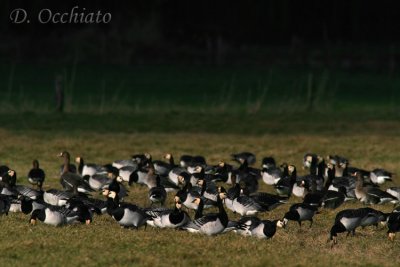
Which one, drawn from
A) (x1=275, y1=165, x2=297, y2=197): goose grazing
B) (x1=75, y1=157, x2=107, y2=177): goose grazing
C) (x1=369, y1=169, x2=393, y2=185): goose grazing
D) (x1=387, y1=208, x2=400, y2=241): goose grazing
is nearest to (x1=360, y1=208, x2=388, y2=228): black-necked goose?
(x1=387, y1=208, x2=400, y2=241): goose grazing

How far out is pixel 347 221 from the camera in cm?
1969

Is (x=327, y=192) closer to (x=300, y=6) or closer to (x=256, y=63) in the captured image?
(x=256, y=63)

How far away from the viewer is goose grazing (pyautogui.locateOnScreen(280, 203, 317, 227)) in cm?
2058

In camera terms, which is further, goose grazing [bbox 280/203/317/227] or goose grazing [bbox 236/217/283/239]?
goose grazing [bbox 280/203/317/227]

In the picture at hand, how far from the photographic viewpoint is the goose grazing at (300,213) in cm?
2058

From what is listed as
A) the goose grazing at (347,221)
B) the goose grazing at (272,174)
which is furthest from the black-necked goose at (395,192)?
the goose grazing at (347,221)

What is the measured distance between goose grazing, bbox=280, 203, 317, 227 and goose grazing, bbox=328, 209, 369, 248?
1.01 meters

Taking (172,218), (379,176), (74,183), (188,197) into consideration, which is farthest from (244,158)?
(172,218)

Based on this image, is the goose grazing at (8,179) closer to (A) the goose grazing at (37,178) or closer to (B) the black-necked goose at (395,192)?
(A) the goose grazing at (37,178)

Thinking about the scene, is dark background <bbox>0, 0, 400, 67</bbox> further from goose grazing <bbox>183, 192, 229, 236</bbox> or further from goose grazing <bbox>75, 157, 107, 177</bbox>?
goose grazing <bbox>183, 192, 229, 236</bbox>

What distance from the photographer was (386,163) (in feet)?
106

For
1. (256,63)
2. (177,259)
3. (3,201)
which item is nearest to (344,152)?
(3,201)

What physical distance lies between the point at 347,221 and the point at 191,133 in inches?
789

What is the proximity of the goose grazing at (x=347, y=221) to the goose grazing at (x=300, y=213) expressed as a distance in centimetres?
101
